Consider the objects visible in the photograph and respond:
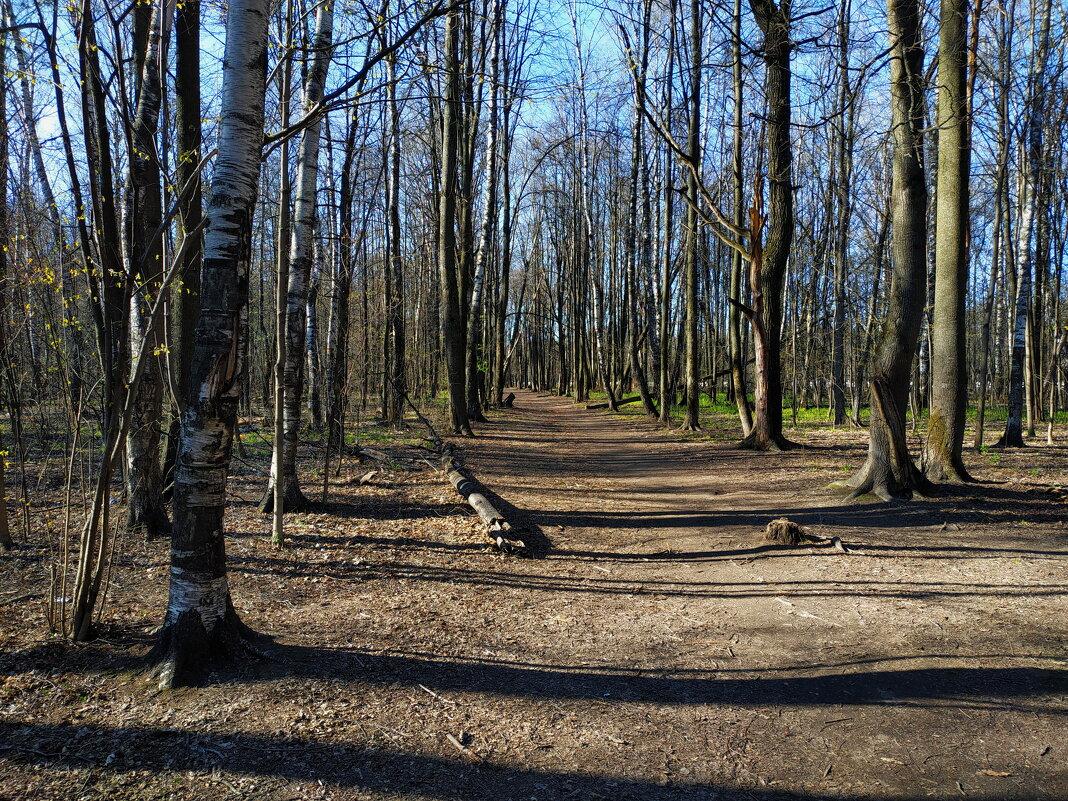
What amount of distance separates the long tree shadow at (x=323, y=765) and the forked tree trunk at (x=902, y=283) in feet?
19.1

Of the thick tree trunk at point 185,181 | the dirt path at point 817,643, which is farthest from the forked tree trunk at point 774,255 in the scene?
the thick tree trunk at point 185,181

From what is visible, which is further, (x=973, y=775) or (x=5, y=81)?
(x=5, y=81)

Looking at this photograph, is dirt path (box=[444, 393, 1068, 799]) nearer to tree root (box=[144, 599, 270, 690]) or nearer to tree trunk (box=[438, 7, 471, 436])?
tree root (box=[144, 599, 270, 690])

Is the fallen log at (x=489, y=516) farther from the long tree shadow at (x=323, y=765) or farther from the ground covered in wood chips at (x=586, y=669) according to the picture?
the long tree shadow at (x=323, y=765)

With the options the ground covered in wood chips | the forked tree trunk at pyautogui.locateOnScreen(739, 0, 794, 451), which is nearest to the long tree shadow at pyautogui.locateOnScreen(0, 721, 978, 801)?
the ground covered in wood chips

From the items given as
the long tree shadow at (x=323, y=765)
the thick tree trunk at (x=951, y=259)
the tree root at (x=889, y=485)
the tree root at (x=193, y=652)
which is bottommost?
the long tree shadow at (x=323, y=765)

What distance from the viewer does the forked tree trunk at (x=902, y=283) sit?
25.3 feet

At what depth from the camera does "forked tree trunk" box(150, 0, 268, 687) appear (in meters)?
3.51

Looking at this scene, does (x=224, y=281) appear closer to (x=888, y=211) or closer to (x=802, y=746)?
(x=802, y=746)

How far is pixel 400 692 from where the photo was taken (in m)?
3.62

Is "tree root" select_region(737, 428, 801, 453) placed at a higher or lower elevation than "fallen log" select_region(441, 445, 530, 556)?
higher

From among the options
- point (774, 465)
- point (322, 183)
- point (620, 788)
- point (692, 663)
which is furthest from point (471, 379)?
point (620, 788)

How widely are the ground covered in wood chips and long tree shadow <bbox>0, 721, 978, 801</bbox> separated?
13 mm

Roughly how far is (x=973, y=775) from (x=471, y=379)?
16.0 meters
